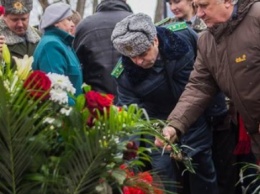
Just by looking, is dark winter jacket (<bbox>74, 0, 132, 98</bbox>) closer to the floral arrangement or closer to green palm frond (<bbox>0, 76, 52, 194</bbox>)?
the floral arrangement

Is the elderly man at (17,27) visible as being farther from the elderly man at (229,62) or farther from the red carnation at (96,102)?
the red carnation at (96,102)

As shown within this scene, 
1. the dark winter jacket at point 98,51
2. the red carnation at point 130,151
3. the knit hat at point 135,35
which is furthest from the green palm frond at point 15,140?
the dark winter jacket at point 98,51

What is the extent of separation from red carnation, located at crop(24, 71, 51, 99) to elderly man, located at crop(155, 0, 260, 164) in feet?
5.46

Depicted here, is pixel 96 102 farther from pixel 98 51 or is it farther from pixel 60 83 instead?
pixel 98 51

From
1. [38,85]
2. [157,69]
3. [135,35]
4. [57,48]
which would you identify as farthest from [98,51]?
[38,85]

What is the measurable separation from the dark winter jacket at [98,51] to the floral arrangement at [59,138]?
3.09m

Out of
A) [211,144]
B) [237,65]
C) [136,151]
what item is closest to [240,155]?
[211,144]

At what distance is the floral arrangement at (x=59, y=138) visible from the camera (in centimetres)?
290

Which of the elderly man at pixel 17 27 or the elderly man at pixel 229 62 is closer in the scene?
the elderly man at pixel 229 62

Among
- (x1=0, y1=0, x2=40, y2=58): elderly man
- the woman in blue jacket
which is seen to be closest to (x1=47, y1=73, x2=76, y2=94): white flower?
the woman in blue jacket

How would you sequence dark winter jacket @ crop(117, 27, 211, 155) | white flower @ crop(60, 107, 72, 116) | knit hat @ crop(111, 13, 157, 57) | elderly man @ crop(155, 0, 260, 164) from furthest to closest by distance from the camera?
dark winter jacket @ crop(117, 27, 211, 155) < knit hat @ crop(111, 13, 157, 57) < elderly man @ crop(155, 0, 260, 164) < white flower @ crop(60, 107, 72, 116)

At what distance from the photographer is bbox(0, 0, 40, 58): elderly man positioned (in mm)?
5895

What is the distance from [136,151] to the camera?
313 cm

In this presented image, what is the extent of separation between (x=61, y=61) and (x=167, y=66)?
2.41 ft
